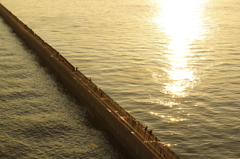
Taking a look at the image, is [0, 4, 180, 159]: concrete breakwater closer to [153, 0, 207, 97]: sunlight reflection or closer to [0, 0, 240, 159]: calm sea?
[0, 0, 240, 159]: calm sea

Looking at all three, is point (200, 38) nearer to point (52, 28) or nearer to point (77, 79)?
point (52, 28)

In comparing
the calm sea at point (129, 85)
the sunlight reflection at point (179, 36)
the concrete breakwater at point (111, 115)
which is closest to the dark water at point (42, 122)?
the calm sea at point (129, 85)

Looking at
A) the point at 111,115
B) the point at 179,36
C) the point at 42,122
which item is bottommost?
the point at 42,122

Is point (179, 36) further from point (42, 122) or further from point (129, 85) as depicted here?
point (42, 122)

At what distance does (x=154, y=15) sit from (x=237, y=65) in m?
72.5

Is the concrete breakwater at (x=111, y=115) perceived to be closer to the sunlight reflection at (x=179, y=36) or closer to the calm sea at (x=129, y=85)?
the calm sea at (x=129, y=85)

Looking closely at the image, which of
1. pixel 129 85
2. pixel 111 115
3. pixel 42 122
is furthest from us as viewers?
pixel 129 85

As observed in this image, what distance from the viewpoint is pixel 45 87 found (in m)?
65.6

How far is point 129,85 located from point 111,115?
1802cm

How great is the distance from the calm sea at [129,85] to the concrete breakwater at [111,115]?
1.30 metres

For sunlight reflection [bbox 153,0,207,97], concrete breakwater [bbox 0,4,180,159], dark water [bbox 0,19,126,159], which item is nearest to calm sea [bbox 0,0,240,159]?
dark water [bbox 0,19,126,159]

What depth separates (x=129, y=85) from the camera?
6638cm

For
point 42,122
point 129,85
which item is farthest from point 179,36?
point 42,122

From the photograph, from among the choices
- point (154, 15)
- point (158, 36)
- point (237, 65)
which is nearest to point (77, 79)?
point (237, 65)
